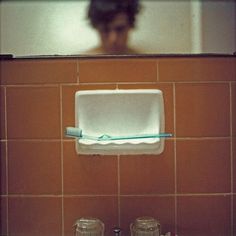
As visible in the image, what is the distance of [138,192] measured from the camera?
1059mm

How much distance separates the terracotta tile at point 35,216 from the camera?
1.07 meters

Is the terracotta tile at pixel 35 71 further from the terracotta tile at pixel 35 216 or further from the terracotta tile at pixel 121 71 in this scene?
the terracotta tile at pixel 35 216

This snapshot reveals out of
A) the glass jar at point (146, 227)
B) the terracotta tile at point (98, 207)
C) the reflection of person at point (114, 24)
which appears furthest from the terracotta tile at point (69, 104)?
the glass jar at point (146, 227)

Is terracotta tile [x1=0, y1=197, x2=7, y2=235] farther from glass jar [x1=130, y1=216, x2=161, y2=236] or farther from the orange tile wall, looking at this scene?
glass jar [x1=130, y1=216, x2=161, y2=236]

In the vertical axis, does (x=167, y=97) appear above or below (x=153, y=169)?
above

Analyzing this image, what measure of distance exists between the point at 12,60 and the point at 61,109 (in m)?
0.20

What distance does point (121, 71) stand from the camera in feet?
3.46

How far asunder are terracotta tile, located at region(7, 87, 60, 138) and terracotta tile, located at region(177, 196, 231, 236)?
1.46ft

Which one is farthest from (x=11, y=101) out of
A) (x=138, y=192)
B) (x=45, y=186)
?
(x=138, y=192)

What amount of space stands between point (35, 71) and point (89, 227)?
0.47 metres

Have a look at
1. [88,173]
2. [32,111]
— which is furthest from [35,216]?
[32,111]

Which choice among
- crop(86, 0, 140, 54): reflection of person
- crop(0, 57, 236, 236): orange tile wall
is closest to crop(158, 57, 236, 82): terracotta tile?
crop(0, 57, 236, 236): orange tile wall

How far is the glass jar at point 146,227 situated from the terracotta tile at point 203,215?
94 mm

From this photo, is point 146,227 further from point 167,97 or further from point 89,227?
point 167,97
